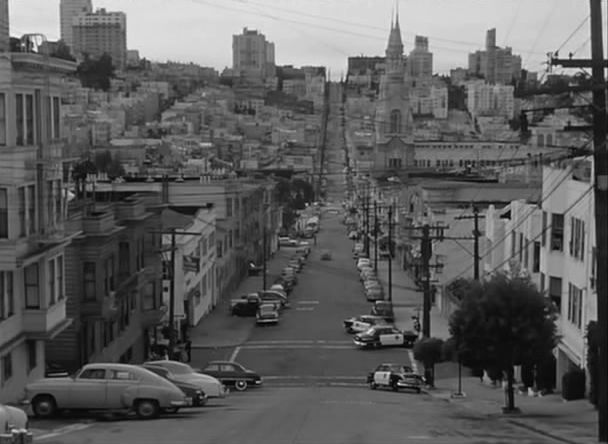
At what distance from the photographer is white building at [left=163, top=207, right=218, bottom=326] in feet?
187

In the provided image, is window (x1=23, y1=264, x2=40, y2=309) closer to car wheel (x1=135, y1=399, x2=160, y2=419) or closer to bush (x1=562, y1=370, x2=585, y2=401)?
car wheel (x1=135, y1=399, x2=160, y2=419)

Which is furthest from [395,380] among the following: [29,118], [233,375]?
[29,118]

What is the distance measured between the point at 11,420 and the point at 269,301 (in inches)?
1941

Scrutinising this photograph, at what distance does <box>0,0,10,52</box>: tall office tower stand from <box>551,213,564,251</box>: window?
16.3 metres

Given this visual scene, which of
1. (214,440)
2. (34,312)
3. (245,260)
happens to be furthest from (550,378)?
(245,260)

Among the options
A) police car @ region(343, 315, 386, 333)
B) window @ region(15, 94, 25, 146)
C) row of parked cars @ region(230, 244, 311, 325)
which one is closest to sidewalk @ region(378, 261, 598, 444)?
police car @ region(343, 315, 386, 333)

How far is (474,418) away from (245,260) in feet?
203

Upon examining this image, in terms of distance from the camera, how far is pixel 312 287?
8381 cm

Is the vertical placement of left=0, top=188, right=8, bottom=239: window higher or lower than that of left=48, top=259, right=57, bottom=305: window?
higher

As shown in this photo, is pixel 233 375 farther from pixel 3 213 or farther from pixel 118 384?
pixel 118 384

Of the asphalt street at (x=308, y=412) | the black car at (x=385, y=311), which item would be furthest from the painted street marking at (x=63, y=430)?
the black car at (x=385, y=311)

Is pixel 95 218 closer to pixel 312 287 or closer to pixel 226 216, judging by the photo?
pixel 226 216

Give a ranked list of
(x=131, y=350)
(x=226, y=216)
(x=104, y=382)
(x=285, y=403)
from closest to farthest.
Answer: (x=104, y=382) < (x=285, y=403) < (x=131, y=350) < (x=226, y=216)

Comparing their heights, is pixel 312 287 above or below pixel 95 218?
below
